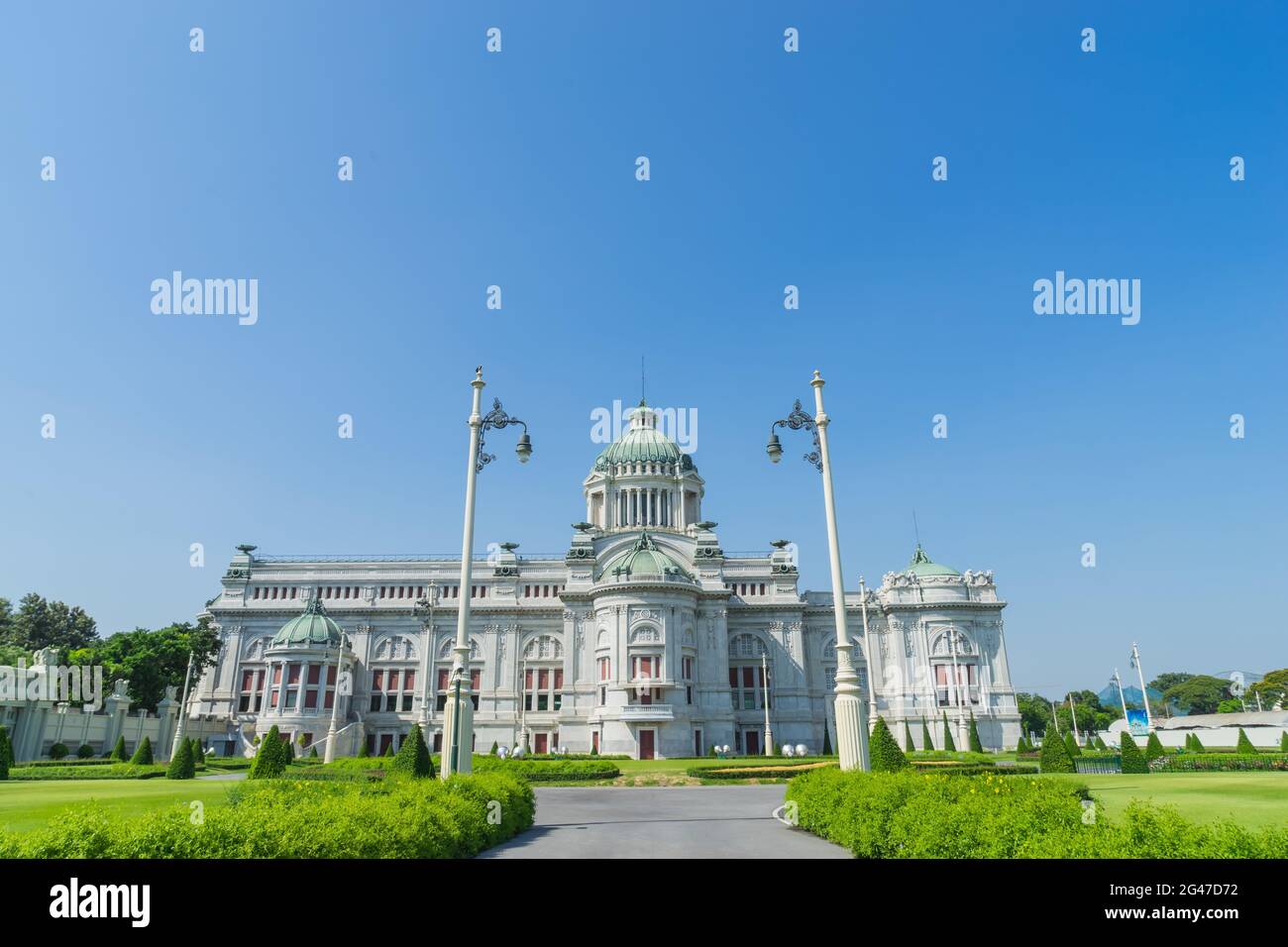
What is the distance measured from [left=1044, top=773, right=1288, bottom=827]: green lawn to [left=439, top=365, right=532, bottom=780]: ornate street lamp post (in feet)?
51.4

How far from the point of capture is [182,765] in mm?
40031

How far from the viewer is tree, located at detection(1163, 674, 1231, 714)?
142500mm

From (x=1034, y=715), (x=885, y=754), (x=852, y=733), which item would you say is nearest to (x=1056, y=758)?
(x=885, y=754)

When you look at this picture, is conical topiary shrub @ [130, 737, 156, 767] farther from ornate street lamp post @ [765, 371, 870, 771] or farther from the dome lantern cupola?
ornate street lamp post @ [765, 371, 870, 771]

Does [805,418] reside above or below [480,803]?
above

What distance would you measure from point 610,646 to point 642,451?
26327 millimetres

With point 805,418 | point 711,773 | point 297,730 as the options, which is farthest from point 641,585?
point 805,418

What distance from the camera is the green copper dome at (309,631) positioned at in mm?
71125

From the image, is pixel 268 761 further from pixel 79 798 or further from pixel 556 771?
pixel 556 771

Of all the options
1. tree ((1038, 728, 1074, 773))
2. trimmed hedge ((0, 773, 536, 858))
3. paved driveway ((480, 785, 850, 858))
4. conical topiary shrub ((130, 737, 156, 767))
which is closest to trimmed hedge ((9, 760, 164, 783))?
conical topiary shrub ((130, 737, 156, 767))

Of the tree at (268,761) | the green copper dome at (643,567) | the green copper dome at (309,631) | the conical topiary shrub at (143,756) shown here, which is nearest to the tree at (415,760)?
the tree at (268,761)

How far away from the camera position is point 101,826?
29.2 ft

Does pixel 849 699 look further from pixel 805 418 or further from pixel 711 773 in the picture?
pixel 711 773
